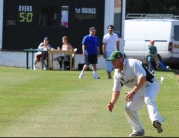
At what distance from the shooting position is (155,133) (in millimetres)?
11328

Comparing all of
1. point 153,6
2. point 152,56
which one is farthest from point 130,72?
point 153,6

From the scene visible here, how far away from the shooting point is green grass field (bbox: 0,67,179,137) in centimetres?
1134

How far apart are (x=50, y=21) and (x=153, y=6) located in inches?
813

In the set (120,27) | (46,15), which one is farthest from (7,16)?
(120,27)

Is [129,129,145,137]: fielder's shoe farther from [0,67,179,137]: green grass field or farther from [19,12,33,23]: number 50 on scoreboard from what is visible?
[19,12,33,23]: number 50 on scoreboard

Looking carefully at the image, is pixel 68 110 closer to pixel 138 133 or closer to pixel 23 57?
pixel 138 133

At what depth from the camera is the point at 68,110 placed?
14289mm

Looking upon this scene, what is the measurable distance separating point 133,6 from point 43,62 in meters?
21.0

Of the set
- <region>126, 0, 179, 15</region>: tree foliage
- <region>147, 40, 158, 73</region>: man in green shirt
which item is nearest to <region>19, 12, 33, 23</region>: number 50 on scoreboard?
<region>147, 40, 158, 73</region>: man in green shirt

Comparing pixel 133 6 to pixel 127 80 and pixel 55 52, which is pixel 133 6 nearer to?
pixel 55 52

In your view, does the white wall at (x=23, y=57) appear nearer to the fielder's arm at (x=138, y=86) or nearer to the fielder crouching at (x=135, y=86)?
the fielder crouching at (x=135, y=86)

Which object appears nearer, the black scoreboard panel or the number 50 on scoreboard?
the black scoreboard panel

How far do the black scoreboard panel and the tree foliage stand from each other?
18.7 metres

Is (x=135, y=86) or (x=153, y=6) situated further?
(x=153, y=6)
